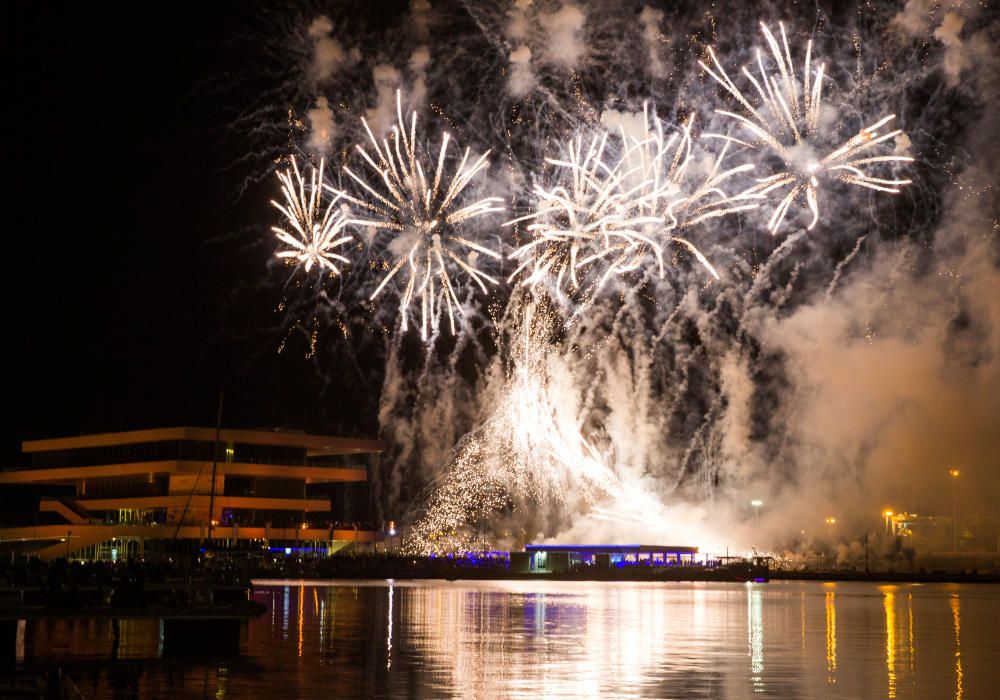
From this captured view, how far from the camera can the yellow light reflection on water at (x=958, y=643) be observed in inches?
931

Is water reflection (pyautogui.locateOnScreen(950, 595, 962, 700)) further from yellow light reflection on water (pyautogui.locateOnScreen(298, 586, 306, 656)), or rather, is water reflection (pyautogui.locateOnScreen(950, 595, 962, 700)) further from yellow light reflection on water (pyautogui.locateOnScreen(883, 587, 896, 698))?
yellow light reflection on water (pyautogui.locateOnScreen(298, 586, 306, 656))

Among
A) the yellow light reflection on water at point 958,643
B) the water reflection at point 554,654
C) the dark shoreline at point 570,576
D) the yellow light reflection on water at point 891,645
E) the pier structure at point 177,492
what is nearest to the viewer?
the water reflection at point 554,654

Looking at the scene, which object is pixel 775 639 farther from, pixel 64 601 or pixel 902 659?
pixel 64 601

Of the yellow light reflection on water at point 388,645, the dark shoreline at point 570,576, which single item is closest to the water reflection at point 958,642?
the yellow light reflection on water at point 388,645

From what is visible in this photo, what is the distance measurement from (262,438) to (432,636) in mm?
79380

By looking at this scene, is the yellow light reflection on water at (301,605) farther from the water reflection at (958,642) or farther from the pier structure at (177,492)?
the pier structure at (177,492)

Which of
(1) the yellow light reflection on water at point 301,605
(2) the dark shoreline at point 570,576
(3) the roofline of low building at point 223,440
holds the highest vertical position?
(3) the roofline of low building at point 223,440

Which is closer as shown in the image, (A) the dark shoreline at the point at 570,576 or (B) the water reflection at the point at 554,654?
(B) the water reflection at the point at 554,654

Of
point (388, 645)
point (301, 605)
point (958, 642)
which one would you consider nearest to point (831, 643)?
point (958, 642)

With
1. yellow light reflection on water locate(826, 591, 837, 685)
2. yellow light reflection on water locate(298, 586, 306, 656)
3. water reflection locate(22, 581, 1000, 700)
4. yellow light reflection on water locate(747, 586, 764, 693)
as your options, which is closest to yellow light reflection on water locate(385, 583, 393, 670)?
water reflection locate(22, 581, 1000, 700)

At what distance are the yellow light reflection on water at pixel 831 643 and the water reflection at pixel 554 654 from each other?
2.3 inches

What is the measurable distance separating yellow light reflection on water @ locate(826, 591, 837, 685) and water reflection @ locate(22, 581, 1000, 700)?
59mm

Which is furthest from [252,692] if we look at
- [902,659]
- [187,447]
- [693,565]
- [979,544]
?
[979,544]

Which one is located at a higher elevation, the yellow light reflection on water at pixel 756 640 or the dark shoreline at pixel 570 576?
the yellow light reflection on water at pixel 756 640
